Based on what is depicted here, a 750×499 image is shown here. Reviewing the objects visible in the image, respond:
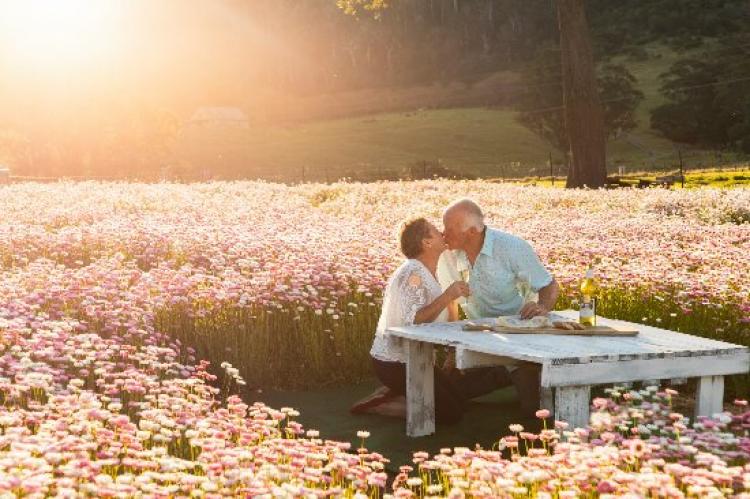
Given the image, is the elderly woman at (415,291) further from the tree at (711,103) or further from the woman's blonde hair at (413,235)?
the tree at (711,103)

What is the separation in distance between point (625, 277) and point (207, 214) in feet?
29.8

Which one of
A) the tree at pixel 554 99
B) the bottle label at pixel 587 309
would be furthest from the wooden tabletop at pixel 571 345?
the tree at pixel 554 99

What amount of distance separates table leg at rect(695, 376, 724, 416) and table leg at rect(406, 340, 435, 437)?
2.05m

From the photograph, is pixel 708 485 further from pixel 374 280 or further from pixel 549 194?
pixel 549 194

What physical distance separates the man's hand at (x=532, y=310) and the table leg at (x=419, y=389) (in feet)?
2.57

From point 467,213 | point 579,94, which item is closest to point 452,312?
point 467,213

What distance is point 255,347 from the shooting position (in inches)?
390

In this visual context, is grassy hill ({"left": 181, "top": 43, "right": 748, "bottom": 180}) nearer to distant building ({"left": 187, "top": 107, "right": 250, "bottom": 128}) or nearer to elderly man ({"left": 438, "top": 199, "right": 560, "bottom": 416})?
distant building ({"left": 187, "top": 107, "right": 250, "bottom": 128})

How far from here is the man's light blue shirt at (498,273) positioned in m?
8.65

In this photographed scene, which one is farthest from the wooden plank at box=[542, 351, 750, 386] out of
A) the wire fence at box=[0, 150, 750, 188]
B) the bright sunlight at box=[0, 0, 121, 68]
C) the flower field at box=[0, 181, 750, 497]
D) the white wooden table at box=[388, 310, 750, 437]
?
the bright sunlight at box=[0, 0, 121, 68]

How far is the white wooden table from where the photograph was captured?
6.65 m

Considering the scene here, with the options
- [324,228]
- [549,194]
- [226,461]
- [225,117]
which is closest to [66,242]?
[324,228]

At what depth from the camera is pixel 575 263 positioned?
1291 cm

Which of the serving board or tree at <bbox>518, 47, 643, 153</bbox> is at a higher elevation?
tree at <bbox>518, 47, 643, 153</bbox>
